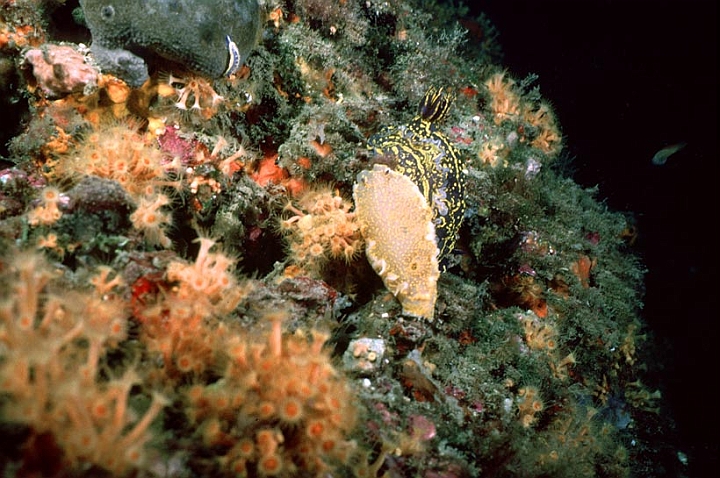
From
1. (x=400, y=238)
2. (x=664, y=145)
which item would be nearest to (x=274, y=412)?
(x=400, y=238)

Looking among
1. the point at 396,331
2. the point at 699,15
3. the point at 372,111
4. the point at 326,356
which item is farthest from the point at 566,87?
the point at 326,356

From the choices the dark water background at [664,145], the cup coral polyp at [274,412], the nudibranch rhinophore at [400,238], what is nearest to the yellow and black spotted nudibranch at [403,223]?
the nudibranch rhinophore at [400,238]

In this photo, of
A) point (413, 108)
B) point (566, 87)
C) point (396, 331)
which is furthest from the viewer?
point (566, 87)

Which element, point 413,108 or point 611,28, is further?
point 611,28

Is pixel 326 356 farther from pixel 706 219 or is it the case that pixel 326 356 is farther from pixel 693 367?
pixel 706 219

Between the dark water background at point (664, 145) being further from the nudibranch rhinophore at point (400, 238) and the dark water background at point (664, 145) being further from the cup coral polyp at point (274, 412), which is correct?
the cup coral polyp at point (274, 412)

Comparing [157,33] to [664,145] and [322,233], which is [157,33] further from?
[664,145]

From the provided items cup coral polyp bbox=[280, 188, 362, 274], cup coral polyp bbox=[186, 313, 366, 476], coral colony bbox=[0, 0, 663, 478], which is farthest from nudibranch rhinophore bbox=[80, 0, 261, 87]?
cup coral polyp bbox=[186, 313, 366, 476]
